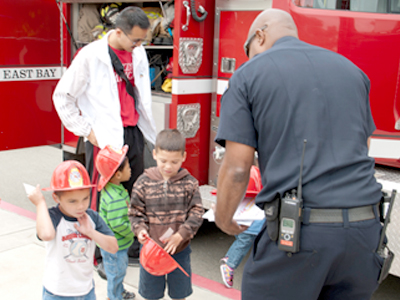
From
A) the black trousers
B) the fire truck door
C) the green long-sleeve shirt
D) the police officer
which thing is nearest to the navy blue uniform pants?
the police officer

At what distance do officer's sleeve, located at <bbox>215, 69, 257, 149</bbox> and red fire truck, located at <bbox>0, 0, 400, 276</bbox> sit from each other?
5.09 ft

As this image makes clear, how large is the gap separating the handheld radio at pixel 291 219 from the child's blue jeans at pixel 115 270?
1.53 metres

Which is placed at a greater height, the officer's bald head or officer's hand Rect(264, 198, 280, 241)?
the officer's bald head

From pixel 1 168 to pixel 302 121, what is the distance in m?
5.96

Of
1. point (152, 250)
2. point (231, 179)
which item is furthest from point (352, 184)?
point (152, 250)

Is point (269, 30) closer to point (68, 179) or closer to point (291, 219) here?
point (291, 219)

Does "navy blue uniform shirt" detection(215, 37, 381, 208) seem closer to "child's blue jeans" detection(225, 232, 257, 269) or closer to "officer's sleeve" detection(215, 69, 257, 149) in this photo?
"officer's sleeve" detection(215, 69, 257, 149)

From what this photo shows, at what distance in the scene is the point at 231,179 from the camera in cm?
183

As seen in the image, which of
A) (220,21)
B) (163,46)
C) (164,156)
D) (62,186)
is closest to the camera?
(62,186)

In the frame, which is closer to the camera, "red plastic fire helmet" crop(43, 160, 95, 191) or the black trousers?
"red plastic fire helmet" crop(43, 160, 95, 191)

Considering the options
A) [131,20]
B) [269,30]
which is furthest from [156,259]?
[131,20]

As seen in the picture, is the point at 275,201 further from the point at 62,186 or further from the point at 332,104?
the point at 62,186

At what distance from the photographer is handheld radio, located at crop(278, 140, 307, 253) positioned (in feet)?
5.53

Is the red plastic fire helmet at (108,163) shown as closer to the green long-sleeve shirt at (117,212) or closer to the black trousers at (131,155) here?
the green long-sleeve shirt at (117,212)
